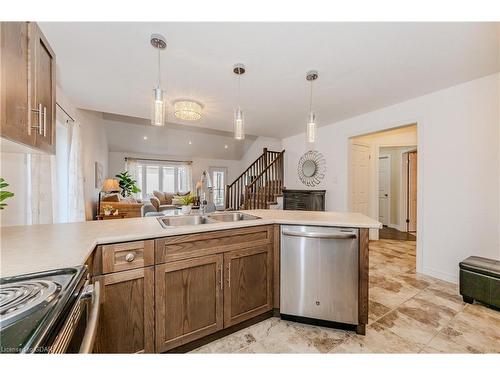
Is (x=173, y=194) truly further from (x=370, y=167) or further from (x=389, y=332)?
(x=389, y=332)

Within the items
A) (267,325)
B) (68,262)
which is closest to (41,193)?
(68,262)

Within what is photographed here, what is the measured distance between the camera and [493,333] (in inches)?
66.9

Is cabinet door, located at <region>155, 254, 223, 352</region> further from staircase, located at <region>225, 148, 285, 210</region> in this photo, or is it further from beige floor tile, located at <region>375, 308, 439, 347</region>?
staircase, located at <region>225, 148, 285, 210</region>

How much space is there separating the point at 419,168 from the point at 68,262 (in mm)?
3860

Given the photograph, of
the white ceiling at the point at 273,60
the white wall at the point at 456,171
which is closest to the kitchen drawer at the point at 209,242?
the white ceiling at the point at 273,60

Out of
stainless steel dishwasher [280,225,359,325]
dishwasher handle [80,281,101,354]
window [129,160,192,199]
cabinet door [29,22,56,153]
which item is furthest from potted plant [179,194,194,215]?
window [129,160,192,199]

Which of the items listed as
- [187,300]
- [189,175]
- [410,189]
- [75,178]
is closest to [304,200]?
[410,189]

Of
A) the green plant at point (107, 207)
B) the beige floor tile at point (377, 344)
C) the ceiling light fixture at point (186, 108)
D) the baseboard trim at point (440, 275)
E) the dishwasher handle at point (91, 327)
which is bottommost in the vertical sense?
the beige floor tile at point (377, 344)

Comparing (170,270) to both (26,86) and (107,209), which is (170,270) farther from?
(107,209)

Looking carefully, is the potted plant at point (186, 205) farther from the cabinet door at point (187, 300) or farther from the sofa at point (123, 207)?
the sofa at point (123, 207)

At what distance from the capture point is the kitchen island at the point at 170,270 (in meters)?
1.21

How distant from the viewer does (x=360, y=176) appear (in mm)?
4398

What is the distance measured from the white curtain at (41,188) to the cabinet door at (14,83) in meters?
1.24

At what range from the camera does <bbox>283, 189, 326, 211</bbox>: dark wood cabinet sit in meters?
4.37
